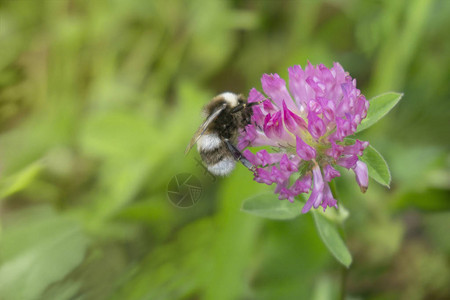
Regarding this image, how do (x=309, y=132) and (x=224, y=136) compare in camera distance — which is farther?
(x=224, y=136)

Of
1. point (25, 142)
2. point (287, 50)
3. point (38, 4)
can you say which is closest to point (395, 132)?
point (287, 50)

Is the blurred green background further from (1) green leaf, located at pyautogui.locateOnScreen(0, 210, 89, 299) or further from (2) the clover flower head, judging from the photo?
(2) the clover flower head

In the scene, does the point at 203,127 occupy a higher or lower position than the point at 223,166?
higher

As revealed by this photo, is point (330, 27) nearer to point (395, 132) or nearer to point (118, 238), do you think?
point (395, 132)

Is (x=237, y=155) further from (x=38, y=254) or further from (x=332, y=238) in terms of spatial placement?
(x=38, y=254)

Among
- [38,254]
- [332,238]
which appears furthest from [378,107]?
[38,254]

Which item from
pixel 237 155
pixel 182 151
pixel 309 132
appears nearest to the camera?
pixel 309 132
